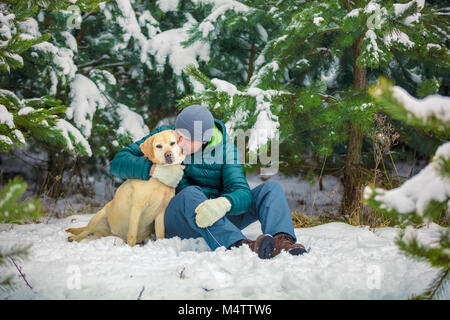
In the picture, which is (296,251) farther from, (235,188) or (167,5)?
(167,5)

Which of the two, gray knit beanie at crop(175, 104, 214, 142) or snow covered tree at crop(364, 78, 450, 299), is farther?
gray knit beanie at crop(175, 104, 214, 142)

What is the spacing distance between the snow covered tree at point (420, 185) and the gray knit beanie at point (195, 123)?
1416 millimetres

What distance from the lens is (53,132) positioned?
2.96 metres

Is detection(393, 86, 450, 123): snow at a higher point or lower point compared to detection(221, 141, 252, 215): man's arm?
higher

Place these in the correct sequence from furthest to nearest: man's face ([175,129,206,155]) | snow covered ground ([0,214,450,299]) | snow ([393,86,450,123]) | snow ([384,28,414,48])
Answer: snow ([384,28,414,48])
man's face ([175,129,206,155])
snow covered ground ([0,214,450,299])
snow ([393,86,450,123])

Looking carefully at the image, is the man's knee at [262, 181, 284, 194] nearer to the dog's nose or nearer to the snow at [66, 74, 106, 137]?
the dog's nose

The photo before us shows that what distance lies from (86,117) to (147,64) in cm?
105

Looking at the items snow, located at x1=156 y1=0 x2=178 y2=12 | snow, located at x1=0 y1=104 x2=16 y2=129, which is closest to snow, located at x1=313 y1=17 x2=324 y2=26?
snow, located at x1=0 y1=104 x2=16 y2=129

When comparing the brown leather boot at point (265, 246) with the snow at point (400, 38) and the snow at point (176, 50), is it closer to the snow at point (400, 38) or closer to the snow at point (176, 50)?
the snow at point (400, 38)

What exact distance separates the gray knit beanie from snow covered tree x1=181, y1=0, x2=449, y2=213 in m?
0.59

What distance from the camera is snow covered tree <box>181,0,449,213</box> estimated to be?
296 cm

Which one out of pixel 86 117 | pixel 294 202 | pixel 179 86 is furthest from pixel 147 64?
pixel 294 202

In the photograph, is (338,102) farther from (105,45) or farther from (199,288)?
(105,45)

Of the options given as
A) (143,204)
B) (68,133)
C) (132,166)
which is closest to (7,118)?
(68,133)
